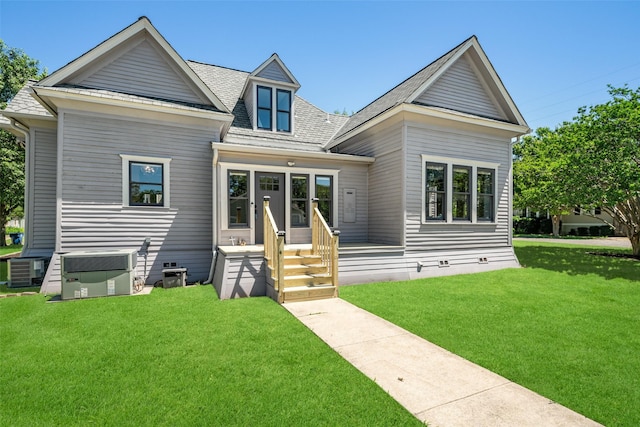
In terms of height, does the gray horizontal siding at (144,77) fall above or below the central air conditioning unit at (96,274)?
above

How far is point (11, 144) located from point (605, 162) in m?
29.6

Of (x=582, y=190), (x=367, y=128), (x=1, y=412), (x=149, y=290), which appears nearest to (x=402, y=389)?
(x=1, y=412)

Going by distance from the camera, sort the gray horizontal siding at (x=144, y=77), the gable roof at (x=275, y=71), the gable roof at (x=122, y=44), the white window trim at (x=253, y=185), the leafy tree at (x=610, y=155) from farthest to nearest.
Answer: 1. the gable roof at (x=275, y=71)
2. the leafy tree at (x=610, y=155)
3. the white window trim at (x=253, y=185)
4. the gray horizontal siding at (x=144, y=77)
5. the gable roof at (x=122, y=44)

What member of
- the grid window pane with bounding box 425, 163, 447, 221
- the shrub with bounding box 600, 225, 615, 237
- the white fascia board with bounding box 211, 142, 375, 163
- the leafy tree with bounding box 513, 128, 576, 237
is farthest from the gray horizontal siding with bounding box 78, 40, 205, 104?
the shrub with bounding box 600, 225, 615, 237

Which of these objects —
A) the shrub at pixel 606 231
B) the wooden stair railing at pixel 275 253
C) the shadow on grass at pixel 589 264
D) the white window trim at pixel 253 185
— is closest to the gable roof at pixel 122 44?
the white window trim at pixel 253 185

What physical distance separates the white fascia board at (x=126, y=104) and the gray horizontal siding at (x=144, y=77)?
2.23 feet

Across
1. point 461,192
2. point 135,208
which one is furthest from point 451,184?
point 135,208

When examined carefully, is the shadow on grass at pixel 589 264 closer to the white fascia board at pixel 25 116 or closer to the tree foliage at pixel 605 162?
the tree foliage at pixel 605 162

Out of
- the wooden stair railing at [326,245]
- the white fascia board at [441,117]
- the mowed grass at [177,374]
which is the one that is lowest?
the mowed grass at [177,374]

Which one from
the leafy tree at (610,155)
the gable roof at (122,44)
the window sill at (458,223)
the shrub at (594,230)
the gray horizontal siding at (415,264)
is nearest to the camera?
the gable roof at (122,44)

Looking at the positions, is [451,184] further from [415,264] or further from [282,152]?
[282,152]

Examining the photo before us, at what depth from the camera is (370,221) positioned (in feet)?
33.7

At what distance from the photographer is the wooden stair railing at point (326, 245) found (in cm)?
648

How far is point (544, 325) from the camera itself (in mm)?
4641
